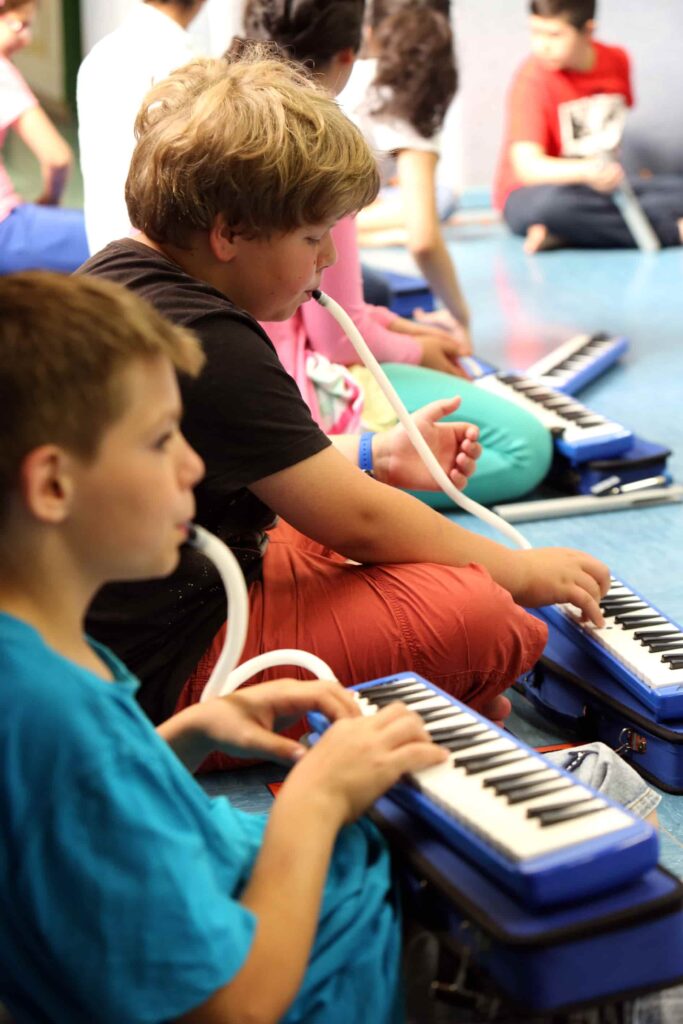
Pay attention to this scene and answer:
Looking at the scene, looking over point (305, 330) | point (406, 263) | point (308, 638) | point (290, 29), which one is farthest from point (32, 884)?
point (406, 263)

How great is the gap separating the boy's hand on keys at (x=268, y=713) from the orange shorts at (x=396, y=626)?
1.59ft

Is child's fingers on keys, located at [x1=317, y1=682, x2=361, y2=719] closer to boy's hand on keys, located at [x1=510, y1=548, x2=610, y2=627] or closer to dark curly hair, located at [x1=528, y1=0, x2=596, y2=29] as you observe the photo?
boy's hand on keys, located at [x1=510, y1=548, x2=610, y2=627]

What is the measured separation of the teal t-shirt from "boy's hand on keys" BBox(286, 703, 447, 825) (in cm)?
14

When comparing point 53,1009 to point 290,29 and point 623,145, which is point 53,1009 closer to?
point 290,29

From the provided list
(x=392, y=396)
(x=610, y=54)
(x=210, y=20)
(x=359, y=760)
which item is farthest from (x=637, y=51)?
(x=359, y=760)

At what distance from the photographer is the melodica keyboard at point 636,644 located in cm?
181

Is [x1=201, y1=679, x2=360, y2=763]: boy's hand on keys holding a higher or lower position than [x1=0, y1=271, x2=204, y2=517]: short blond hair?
lower

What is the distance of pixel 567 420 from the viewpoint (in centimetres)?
301

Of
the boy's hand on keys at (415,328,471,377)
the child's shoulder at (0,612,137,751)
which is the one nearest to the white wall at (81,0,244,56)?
the boy's hand on keys at (415,328,471,377)

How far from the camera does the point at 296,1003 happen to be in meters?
1.08

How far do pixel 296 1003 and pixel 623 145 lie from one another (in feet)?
19.8

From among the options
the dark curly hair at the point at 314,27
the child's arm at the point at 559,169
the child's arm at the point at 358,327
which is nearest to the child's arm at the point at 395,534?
the child's arm at the point at 358,327

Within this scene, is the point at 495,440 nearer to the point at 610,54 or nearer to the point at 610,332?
the point at 610,332

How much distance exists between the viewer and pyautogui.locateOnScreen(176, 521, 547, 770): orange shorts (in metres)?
1.77
